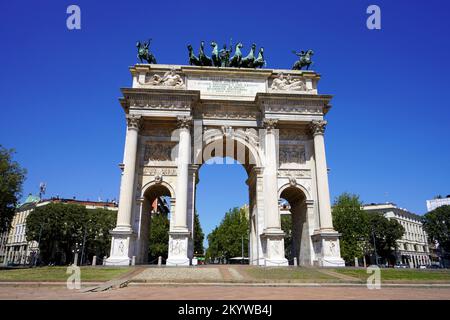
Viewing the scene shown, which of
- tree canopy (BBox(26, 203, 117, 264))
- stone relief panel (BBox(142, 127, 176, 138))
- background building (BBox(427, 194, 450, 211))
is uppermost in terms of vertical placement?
background building (BBox(427, 194, 450, 211))

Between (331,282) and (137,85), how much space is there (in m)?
22.6

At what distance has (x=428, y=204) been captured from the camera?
112625 millimetres

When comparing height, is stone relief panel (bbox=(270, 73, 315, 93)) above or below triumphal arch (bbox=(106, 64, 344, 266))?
above

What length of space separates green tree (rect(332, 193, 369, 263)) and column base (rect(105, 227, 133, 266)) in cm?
4009

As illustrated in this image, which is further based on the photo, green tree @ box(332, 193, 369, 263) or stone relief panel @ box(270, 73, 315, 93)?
green tree @ box(332, 193, 369, 263)

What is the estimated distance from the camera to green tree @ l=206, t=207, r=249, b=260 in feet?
219

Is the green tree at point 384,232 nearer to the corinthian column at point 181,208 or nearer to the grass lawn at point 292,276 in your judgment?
the corinthian column at point 181,208

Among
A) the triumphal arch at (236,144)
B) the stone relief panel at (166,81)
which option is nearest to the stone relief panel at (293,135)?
the triumphal arch at (236,144)

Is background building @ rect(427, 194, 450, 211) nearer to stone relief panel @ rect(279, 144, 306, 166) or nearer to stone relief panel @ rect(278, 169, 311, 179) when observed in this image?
stone relief panel @ rect(279, 144, 306, 166)

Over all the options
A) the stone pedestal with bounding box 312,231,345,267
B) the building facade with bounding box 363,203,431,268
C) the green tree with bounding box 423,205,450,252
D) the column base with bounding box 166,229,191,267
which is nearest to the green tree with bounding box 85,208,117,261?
the column base with bounding box 166,229,191,267

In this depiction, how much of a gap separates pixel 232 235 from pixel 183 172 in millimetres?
45145
